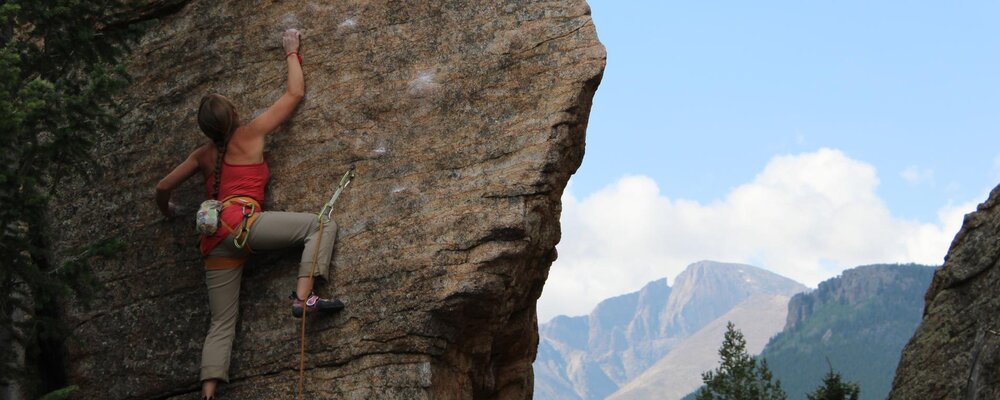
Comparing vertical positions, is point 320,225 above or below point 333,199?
below

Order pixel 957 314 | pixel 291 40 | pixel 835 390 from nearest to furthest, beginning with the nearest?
pixel 291 40 < pixel 957 314 < pixel 835 390

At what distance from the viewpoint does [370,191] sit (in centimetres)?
1341

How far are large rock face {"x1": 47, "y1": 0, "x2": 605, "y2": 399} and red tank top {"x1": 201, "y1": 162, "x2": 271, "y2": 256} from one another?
0.67 metres

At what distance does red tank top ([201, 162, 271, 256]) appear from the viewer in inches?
497

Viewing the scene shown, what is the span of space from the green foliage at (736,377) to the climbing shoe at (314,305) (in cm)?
3758

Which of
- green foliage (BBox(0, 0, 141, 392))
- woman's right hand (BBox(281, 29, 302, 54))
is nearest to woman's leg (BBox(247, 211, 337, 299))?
green foliage (BBox(0, 0, 141, 392))

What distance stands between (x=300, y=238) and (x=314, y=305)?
32.1 inches

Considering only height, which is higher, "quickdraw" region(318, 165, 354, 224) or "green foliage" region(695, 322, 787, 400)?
"green foliage" region(695, 322, 787, 400)

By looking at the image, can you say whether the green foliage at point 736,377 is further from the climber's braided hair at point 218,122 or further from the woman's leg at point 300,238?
the climber's braided hair at point 218,122

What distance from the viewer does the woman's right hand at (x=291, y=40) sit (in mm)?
14320


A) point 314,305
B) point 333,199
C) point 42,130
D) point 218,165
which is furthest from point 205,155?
point 314,305

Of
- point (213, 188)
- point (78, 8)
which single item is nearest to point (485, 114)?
point (213, 188)

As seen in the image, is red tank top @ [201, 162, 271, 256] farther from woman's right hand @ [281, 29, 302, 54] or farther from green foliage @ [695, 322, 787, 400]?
green foliage @ [695, 322, 787, 400]

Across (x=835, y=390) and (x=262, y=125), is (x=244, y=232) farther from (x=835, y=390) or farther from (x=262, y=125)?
(x=835, y=390)
